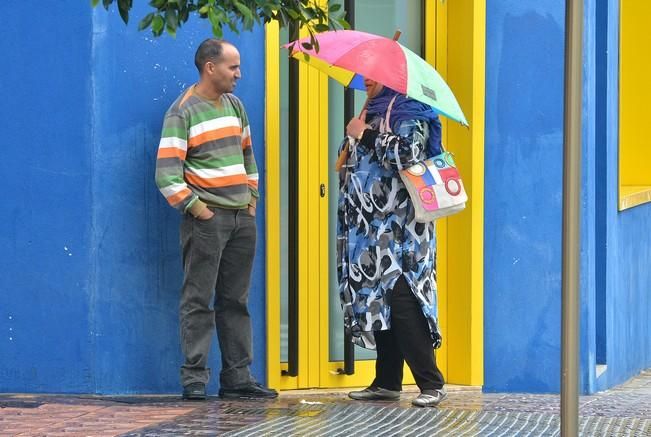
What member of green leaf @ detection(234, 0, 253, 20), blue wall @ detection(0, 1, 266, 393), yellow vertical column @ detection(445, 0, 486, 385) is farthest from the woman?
green leaf @ detection(234, 0, 253, 20)

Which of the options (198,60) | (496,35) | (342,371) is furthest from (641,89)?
(198,60)

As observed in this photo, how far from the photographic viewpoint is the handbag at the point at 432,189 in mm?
7980

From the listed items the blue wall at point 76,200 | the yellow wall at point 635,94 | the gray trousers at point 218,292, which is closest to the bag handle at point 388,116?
the gray trousers at point 218,292

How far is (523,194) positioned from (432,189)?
1336 mm

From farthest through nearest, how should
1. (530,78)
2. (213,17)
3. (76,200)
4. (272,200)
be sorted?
1. (530,78)
2. (272,200)
3. (76,200)
4. (213,17)

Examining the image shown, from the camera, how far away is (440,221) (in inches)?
369

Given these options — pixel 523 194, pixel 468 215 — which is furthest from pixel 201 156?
pixel 523 194

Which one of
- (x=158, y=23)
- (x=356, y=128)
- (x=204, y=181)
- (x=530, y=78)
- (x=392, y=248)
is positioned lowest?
(x=392, y=248)

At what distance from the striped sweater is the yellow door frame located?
482 millimetres

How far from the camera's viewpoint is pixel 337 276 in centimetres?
872

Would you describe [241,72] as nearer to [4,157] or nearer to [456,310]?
[4,157]

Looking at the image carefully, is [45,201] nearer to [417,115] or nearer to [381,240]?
[381,240]

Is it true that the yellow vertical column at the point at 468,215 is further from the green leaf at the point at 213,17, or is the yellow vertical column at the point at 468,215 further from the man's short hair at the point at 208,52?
the green leaf at the point at 213,17

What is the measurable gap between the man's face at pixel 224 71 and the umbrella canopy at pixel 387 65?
36 cm
